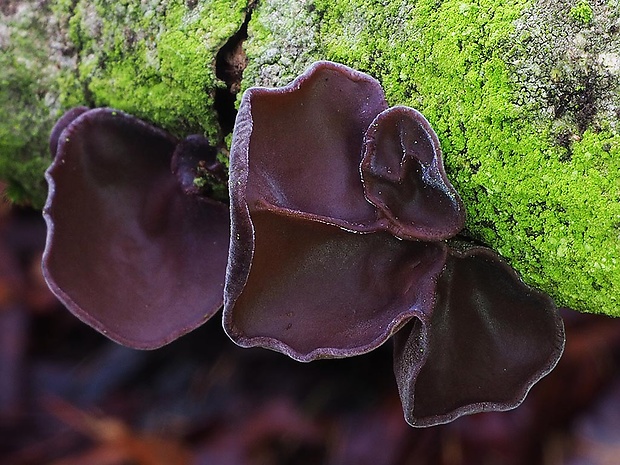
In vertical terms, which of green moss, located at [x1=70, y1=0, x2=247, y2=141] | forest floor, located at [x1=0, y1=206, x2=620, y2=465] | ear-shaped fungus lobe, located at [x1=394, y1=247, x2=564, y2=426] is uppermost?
green moss, located at [x1=70, y1=0, x2=247, y2=141]

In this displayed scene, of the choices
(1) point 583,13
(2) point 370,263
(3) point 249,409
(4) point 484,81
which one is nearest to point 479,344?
(2) point 370,263

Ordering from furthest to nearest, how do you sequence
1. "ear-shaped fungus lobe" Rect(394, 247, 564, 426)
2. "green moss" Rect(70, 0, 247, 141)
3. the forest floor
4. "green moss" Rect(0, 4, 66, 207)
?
the forest floor < "green moss" Rect(0, 4, 66, 207) < "green moss" Rect(70, 0, 247, 141) < "ear-shaped fungus lobe" Rect(394, 247, 564, 426)

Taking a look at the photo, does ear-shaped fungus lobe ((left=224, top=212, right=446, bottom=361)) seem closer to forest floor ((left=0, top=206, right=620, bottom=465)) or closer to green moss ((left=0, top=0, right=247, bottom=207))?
green moss ((left=0, top=0, right=247, bottom=207))

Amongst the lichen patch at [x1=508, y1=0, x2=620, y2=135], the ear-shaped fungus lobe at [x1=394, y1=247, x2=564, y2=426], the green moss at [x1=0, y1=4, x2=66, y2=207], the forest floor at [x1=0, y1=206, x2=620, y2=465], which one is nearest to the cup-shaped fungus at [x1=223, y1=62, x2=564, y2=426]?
the ear-shaped fungus lobe at [x1=394, y1=247, x2=564, y2=426]

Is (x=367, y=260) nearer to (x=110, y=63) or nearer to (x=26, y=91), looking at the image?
(x=110, y=63)

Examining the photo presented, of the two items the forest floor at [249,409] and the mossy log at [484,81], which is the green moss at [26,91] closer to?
the mossy log at [484,81]

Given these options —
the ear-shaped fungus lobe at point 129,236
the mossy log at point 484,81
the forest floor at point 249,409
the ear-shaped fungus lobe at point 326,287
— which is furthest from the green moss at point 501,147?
the forest floor at point 249,409

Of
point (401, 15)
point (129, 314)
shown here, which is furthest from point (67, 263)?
point (401, 15)
